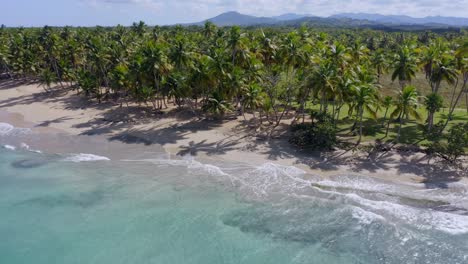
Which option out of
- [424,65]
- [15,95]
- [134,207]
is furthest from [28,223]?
[15,95]

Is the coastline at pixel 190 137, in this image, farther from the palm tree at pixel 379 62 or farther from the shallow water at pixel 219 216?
the palm tree at pixel 379 62

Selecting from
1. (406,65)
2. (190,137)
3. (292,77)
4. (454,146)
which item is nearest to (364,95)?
(454,146)

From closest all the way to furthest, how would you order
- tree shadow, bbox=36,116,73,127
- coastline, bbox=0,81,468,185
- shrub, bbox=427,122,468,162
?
shrub, bbox=427,122,468,162
coastline, bbox=0,81,468,185
tree shadow, bbox=36,116,73,127

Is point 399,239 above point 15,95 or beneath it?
beneath

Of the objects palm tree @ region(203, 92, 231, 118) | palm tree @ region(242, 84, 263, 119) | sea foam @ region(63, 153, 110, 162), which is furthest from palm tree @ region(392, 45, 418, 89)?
sea foam @ region(63, 153, 110, 162)

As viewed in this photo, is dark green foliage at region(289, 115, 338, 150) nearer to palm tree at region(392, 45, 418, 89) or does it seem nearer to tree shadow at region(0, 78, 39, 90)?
palm tree at region(392, 45, 418, 89)

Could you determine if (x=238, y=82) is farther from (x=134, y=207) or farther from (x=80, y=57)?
(x=80, y=57)
